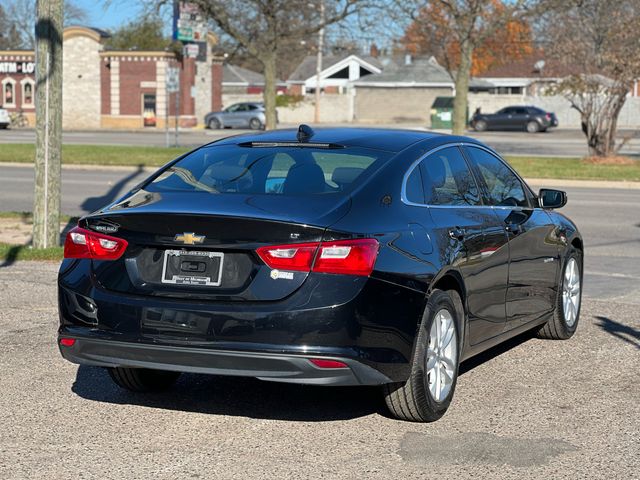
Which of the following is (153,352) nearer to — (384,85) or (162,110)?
(162,110)

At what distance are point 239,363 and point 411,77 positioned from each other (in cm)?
7346

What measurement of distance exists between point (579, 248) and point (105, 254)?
4.37 metres

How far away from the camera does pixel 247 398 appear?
654cm

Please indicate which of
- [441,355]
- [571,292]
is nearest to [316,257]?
[441,355]

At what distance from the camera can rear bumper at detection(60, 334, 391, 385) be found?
5395 mm

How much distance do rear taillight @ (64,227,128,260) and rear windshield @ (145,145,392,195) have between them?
512 mm

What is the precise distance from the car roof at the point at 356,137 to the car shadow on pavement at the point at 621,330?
7.84 feet

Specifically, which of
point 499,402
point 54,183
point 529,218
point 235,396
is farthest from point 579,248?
point 54,183

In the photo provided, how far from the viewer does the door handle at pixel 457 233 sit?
20.6 ft

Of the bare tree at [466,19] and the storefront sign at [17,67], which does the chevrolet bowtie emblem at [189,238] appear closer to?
the bare tree at [466,19]

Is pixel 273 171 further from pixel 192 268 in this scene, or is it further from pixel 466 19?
pixel 466 19

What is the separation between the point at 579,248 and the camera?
8805 millimetres

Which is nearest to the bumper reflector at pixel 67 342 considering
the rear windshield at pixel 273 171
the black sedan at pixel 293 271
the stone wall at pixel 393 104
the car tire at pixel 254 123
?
the black sedan at pixel 293 271

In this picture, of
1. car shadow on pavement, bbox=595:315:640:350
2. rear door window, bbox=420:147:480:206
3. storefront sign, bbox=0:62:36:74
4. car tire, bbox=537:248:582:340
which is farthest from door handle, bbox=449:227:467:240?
storefront sign, bbox=0:62:36:74
